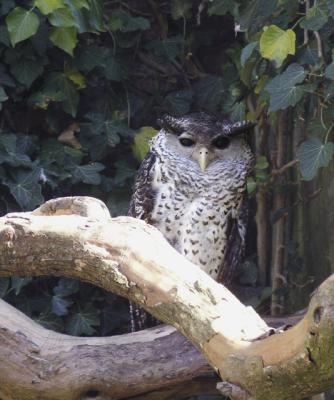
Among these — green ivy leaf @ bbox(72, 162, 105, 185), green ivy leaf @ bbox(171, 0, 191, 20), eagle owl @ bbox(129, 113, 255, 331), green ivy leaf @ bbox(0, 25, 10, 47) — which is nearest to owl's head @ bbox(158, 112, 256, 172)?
eagle owl @ bbox(129, 113, 255, 331)

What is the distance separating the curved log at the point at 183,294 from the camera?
1675 mm

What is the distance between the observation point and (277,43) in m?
2.80

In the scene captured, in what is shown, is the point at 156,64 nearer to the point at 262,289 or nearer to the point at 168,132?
the point at 168,132

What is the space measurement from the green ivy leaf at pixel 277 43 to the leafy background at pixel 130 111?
20 centimetres

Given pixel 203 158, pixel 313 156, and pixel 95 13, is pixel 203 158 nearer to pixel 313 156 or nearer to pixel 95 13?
pixel 313 156

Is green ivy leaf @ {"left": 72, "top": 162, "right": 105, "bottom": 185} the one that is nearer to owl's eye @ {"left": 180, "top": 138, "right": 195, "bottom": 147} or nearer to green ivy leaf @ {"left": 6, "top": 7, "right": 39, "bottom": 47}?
owl's eye @ {"left": 180, "top": 138, "right": 195, "bottom": 147}

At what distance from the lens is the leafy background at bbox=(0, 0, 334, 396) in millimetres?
3230

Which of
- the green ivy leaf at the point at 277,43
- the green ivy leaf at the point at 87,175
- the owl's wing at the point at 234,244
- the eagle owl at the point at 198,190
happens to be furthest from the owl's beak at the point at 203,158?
the green ivy leaf at the point at 277,43

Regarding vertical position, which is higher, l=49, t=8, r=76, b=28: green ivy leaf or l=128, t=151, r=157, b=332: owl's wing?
l=49, t=8, r=76, b=28: green ivy leaf

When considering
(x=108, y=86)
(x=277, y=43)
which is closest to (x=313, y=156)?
(x=277, y=43)

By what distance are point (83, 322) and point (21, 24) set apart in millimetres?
1146

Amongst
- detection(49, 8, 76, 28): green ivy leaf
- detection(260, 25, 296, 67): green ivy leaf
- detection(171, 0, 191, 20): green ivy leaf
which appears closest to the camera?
detection(260, 25, 296, 67): green ivy leaf

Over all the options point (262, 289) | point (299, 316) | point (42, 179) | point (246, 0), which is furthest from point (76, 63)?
point (299, 316)

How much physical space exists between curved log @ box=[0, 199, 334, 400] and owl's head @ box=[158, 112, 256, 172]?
0.94 m
